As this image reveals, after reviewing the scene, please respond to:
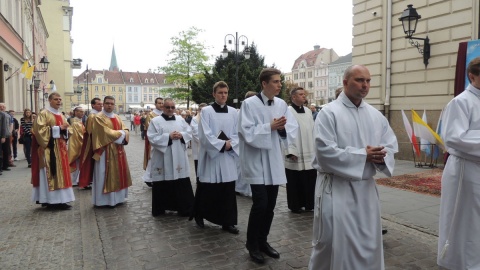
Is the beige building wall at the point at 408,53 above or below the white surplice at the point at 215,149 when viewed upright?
above

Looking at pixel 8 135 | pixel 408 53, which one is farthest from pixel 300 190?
pixel 8 135

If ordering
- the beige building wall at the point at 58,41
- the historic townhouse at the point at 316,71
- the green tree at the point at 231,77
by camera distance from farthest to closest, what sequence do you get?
the historic townhouse at the point at 316,71
the beige building wall at the point at 58,41
the green tree at the point at 231,77

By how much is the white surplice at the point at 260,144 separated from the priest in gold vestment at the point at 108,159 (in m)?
3.52

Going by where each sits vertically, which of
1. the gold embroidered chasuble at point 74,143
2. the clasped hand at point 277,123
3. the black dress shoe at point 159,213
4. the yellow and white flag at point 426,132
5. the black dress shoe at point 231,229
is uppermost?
the clasped hand at point 277,123

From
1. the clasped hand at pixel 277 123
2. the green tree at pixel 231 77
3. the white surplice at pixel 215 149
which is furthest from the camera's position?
the green tree at pixel 231 77

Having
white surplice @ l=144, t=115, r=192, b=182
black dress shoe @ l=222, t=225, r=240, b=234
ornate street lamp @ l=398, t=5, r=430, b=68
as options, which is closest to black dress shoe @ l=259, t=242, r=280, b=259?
black dress shoe @ l=222, t=225, r=240, b=234

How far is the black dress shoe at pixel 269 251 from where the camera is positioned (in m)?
4.41

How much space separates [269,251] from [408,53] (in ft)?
31.8

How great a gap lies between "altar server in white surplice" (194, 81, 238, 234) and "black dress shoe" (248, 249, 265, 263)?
100cm

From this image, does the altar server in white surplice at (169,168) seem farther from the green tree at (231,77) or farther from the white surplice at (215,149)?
the green tree at (231,77)

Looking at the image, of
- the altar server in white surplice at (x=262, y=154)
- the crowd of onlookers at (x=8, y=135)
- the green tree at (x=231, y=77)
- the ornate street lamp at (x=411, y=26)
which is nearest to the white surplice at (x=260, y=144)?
the altar server in white surplice at (x=262, y=154)

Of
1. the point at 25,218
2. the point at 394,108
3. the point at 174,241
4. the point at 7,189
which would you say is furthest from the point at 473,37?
the point at 7,189

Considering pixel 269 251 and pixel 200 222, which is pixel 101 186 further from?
pixel 269 251

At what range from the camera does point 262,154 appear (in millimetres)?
4348
